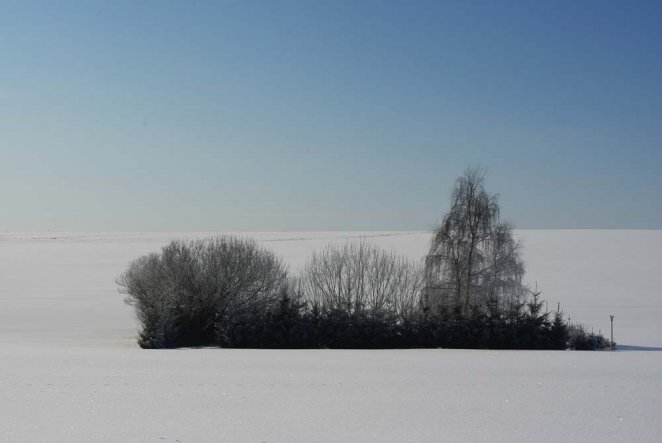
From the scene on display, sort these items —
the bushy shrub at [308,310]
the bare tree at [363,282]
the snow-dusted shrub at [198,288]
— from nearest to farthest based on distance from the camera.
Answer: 1. the bushy shrub at [308,310]
2. the snow-dusted shrub at [198,288]
3. the bare tree at [363,282]

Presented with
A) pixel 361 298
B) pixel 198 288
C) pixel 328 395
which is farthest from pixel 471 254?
pixel 328 395

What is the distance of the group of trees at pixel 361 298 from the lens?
24422 mm

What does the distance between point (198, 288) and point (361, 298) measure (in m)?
6.54

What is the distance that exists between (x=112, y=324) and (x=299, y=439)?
27.8m

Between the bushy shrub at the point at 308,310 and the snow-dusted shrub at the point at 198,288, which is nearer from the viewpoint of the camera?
the bushy shrub at the point at 308,310

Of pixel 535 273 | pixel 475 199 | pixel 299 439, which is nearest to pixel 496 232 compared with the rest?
pixel 475 199

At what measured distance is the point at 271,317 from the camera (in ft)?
81.5

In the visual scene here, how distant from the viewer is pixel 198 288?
89.7 feet

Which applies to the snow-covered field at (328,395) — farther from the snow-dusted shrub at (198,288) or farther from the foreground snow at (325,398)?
the snow-dusted shrub at (198,288)

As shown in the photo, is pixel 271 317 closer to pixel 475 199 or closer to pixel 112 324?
pixel 475 199

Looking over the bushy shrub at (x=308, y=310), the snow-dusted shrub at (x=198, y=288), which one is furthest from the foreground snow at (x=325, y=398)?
the snow-dusted shrub at (x=198, y=288)

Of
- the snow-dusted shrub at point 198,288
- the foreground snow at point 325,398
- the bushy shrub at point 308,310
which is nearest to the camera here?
the foreground snow at point 325,398

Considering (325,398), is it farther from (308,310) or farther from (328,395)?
(308,310)

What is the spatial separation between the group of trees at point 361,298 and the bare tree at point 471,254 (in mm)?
39
